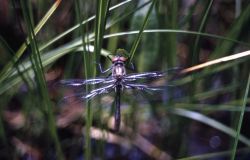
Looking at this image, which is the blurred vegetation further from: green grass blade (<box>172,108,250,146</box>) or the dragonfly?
the dragonfly

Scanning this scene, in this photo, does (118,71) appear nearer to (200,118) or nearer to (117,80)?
(117,80)

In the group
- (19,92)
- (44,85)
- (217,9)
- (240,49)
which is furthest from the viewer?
(217,9)

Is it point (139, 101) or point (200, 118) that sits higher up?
point (139, 101)

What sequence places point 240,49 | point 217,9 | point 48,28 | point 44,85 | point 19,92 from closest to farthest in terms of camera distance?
point 44,85
point 48,28
point 19,92
point 240,49
point 217,9

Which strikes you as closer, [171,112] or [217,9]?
[171,112]

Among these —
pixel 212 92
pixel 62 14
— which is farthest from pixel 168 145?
pixel 62 14

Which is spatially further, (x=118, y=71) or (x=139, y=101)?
(x=139, y=101)

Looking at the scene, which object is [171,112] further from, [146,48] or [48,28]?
[48,28]

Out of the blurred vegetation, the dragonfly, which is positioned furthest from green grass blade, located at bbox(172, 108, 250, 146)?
the dragonfly

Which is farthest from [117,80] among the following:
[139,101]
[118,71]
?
[139,101]

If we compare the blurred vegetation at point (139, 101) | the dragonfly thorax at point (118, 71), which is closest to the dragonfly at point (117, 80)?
the dragonfly thorax at point (118, 71)

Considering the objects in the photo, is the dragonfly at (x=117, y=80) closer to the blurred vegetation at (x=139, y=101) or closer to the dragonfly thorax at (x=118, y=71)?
the dragonfly thorax at (x=118, y=71)
